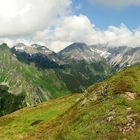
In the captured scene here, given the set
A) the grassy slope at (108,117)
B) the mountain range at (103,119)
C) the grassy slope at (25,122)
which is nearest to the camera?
the grassy slope at (108,117)

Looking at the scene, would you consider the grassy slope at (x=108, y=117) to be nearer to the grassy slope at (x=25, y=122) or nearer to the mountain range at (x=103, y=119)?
the mountain range at (x=103, y=119)

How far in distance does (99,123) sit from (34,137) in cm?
1249

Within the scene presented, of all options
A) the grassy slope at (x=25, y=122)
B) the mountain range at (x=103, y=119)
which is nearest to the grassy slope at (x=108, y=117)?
the mountain range at (x=103, y=119)

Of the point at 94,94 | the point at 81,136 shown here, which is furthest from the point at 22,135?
the point at 81,136

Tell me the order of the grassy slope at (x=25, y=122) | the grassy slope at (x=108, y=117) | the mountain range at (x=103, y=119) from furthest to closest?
the grassy slope at (x=25, y=122)
the mountain range at (x=103, y=119)
the grassy slope at (x=108, y=117)

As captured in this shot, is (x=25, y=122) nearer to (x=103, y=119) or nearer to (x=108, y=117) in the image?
(x=103, y=119)

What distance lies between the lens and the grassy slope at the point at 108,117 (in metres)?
37.2

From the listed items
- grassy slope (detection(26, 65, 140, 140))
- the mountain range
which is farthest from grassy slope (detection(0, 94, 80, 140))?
grassy slope (detection(26, 65, 140, 140))

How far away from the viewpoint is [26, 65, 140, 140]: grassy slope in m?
37.2

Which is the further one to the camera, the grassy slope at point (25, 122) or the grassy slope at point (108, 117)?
the grassy slope at point (25, 122)

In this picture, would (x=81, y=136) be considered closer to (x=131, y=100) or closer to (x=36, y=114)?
(x=131, y=100)

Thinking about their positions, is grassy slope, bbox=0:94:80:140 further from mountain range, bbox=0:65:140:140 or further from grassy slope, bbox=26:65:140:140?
grassy slope, bbox=26:65:140:140

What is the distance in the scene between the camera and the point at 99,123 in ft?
130

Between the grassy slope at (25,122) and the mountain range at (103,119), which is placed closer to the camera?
the mountain range at (103,119)
